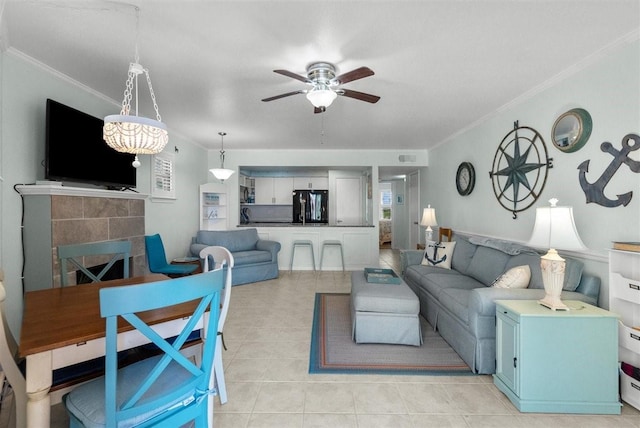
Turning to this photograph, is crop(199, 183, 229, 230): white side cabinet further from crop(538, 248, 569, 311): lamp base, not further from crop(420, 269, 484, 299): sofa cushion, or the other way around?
crop(538, 248, 569, 311): lamp base

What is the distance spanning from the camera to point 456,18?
71.1 inches

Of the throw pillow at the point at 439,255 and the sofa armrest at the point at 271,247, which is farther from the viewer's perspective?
the sofa armrest at the point at 271,247

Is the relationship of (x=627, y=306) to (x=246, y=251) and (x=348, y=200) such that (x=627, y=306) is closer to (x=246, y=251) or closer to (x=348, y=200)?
(x=246, y=251)

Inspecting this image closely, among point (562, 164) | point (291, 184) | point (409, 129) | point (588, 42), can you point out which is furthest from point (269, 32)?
point (291, 184)

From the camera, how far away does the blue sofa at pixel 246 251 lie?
191 inches

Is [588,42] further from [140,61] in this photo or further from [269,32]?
[140,61]

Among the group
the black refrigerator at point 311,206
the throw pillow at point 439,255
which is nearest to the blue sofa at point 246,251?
the black refrigerator at point 311,206

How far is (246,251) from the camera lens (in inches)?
209

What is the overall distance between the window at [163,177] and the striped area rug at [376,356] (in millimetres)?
3076

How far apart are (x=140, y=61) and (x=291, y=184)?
5.32 m

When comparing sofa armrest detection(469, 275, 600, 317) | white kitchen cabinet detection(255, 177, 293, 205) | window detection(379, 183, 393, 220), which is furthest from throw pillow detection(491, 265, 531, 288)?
window detection(379, 183, 393, 220)

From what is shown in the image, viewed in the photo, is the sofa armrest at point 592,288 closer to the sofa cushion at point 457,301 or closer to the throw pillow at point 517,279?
the throw pillow at point 517,279

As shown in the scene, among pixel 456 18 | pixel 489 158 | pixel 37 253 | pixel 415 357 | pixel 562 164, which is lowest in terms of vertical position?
pixel 415 357

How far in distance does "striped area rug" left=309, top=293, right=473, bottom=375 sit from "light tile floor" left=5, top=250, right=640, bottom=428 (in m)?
0.09
